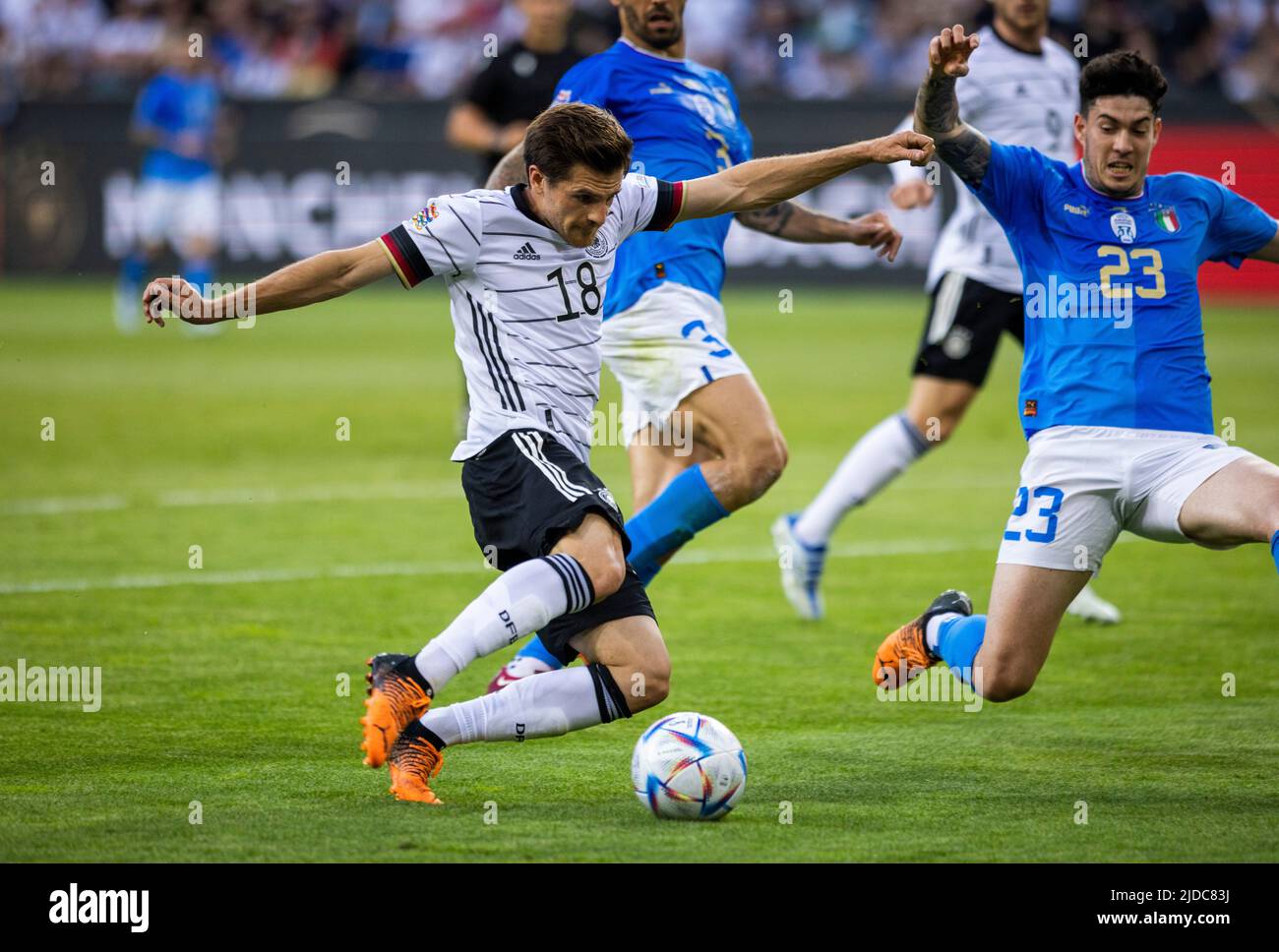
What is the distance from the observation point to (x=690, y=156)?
7.05m

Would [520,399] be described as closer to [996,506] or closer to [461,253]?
[461,253]

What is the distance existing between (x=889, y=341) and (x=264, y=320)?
8.87 m

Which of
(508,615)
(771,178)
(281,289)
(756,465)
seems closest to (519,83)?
(756,465)

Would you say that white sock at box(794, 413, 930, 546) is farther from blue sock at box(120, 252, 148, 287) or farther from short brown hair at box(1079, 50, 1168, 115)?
blue sock at box(120, 252, 148, 287)

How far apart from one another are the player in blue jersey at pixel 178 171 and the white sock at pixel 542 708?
1713cm

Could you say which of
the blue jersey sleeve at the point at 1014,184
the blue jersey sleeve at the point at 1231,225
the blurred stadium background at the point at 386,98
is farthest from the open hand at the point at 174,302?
the blurred stadium background at the point at 386,98

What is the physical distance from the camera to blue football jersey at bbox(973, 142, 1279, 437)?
5.68 meters

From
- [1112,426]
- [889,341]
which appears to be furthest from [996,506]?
[889,341]

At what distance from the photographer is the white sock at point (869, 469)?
847 centimetres

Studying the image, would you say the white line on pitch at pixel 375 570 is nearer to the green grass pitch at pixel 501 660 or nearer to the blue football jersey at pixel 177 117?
the green grass pitch at pixel 501 660

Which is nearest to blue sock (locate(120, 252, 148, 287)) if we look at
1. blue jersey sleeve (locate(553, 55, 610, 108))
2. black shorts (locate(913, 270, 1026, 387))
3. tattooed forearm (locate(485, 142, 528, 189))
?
black shorts (locate(913, 270, 1026, 387))

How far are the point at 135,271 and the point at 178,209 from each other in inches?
39.2
